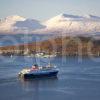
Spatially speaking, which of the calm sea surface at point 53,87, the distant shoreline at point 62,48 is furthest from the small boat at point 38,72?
the distant shoreline at point 62,48

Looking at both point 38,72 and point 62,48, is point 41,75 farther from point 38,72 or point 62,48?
point 62,48

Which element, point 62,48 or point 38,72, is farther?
point 62,48

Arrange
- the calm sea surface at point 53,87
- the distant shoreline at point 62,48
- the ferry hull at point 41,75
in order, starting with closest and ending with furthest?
1. the calm sea surface at point 53,87
2. the ferry hull at point 41,75
3. the distant shoreline at point 62,48

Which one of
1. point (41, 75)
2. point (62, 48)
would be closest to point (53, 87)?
point (41, 75)

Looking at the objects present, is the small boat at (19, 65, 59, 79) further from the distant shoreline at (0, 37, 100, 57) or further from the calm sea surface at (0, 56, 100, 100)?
the distant shoreline at (0, 37, 100, 57)

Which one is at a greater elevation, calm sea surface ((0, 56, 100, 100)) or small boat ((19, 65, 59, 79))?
small boat ((19, 65, 59, 79))

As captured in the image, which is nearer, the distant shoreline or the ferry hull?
the ferry hull

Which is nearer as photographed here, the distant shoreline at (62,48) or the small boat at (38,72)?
the small boat at (38,72)

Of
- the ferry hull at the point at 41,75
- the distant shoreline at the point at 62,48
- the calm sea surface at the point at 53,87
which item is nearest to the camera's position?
the calm sea surface at the point at 53,87

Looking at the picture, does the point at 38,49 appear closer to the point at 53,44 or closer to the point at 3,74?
the point at 53,44

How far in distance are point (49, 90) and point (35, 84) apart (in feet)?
4.27

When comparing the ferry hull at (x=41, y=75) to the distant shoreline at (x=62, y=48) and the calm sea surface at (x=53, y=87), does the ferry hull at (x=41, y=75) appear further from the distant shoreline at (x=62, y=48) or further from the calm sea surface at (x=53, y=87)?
the distant shoreline at (x=62, y=48)

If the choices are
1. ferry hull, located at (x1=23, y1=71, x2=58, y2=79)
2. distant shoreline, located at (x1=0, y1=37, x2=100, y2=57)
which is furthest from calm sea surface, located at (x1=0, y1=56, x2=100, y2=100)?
distant shoreline, located at (x1=0, y1=37, x2=100, y2=57)

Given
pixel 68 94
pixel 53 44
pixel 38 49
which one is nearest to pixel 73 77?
pixel 68 94
